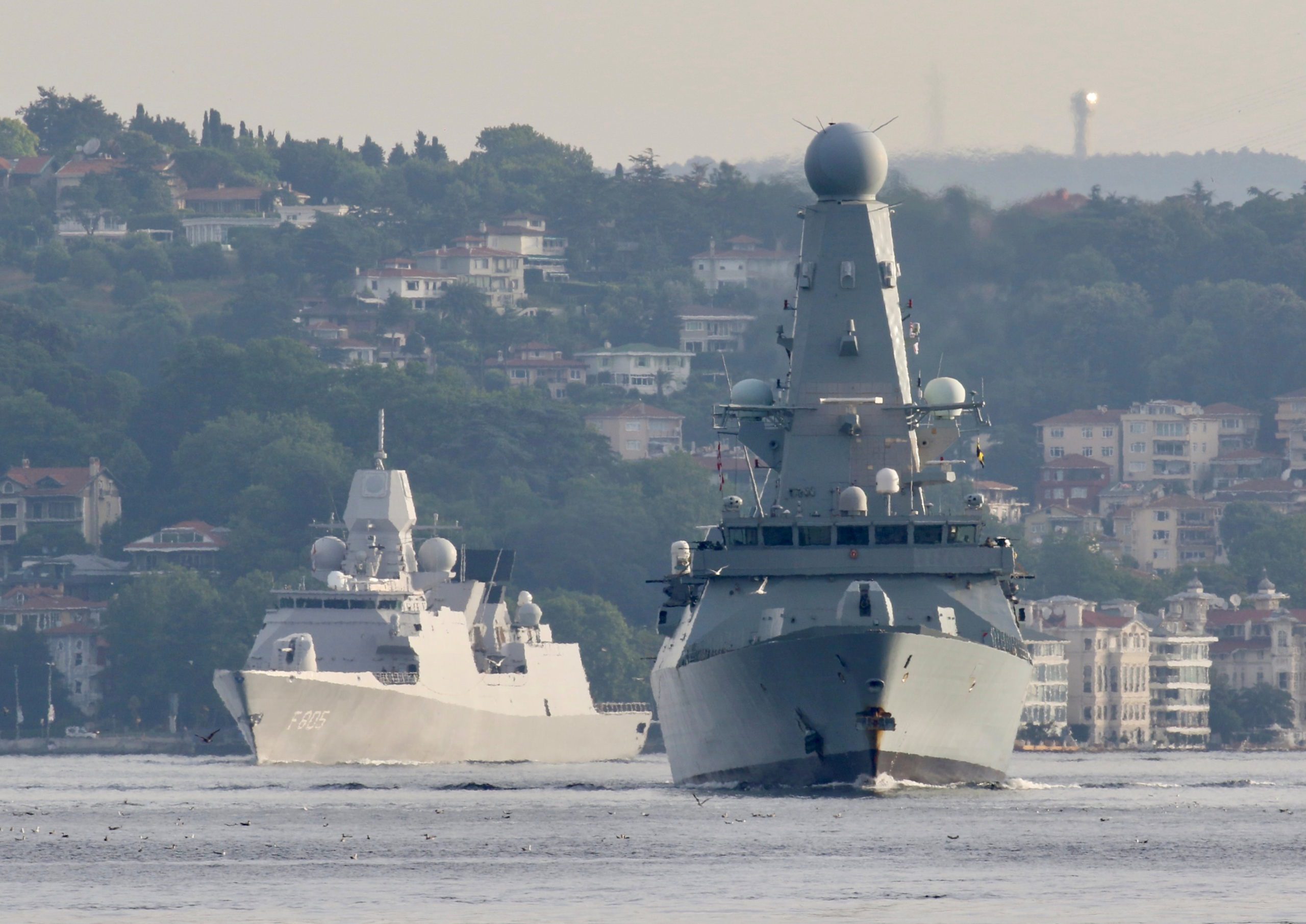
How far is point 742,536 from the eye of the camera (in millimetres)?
71938

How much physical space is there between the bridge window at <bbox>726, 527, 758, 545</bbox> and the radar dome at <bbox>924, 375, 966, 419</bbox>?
22.7ft

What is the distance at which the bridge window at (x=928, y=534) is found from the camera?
234 ft

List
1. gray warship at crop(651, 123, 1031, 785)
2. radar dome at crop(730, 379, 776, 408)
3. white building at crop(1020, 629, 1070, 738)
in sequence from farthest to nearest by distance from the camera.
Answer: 1. white building at crop(1020, 629, 1070, 738)
2. radar dome at crop(730, 379, 776, 408)
3. gray warship at crop(651, 123, 1031, 785)

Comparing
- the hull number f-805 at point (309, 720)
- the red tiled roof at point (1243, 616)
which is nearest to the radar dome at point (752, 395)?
the hull number f-805 at point (309, 720)

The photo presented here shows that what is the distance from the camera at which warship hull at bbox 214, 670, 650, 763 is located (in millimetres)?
96250

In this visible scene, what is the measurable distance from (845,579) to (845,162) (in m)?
10.9

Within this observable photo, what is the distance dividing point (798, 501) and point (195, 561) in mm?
111753

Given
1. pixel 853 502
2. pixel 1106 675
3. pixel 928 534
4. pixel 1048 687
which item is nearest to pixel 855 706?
pixel 928 534

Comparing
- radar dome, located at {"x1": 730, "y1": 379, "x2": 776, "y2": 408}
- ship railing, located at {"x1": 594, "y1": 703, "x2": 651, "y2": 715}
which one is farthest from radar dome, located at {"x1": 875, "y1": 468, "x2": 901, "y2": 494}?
ship railing, located at {"x1": 594, "y1": 703, "x2": 651, "y2": 715}

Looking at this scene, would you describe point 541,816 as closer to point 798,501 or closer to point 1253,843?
point 798,501

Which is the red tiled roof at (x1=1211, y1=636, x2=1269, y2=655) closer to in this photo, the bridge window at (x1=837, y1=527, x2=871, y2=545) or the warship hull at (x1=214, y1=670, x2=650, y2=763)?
the warship hull at (x1=214, y1=670, x2=650, y2=763)

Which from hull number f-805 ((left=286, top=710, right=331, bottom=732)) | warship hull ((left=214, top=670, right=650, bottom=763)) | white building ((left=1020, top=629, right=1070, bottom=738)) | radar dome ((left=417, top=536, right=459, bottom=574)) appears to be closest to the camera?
warship hull ((left=214, top=670, right=650, bottom=763))

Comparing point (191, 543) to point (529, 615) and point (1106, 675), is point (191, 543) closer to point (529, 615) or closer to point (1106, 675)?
point (1106, 675)

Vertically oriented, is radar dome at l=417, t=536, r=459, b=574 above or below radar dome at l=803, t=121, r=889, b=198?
below
